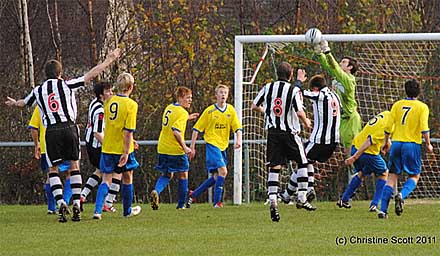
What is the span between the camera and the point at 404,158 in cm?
1258

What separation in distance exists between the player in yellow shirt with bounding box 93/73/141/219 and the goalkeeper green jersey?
2703 mm

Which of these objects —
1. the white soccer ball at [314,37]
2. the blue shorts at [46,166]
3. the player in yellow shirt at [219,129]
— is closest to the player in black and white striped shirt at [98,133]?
the blue shorts at [46,166]

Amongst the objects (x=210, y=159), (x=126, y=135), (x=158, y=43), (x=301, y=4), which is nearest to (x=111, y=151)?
(x=126, y=135)

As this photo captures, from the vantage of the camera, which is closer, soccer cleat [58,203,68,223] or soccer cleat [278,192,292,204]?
soccer cleat [58,203,68,223]

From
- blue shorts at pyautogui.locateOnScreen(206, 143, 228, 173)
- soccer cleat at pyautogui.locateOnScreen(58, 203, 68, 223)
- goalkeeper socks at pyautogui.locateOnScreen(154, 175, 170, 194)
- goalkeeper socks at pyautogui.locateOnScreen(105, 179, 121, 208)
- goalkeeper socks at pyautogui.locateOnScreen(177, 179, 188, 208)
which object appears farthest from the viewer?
blue shorts at pyautogui.locateOnScreen(206, 143, 228, 173)

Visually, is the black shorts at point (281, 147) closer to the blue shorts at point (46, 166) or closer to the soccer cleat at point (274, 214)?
the soccer cleat at point (274, 214)

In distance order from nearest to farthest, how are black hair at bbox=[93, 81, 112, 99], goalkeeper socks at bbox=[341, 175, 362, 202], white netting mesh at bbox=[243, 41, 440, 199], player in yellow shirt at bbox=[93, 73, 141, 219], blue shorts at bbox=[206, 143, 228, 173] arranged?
player in yellow shirt at bbox=[93, 73, 141, 219]
black hair at bbox=[93, 81, 112, 99]
goalkeeper socks at bbox=[341, 175, 362, 202]
blue shorts at bbox=[206, 143, 228, 173]
white netting mesh at bbox=[243, 41, 440, 199]

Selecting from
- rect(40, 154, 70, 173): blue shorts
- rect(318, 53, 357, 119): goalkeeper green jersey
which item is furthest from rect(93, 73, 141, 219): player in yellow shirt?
rect(318, 53, 357, 119): goalkeeper green jersey

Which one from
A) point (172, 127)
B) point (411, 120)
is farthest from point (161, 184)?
point (411, 120)

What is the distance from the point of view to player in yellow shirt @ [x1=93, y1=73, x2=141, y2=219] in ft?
Answer: 41.1

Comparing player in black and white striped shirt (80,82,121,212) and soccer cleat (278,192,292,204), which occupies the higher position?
player in black and white striped shirt (80,82,121,212)

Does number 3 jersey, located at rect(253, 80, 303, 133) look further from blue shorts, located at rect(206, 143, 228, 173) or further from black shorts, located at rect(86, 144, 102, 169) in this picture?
black shorts, located at rect(86, 144, 102, 169)

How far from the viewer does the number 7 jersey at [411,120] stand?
12586 mm

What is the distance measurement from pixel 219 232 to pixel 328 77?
785cm
